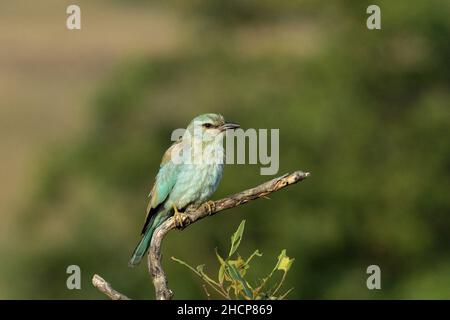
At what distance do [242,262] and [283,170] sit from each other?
43.8 feet

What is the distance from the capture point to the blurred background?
61.4 ft

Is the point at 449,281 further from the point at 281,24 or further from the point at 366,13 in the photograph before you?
the point at 281,24

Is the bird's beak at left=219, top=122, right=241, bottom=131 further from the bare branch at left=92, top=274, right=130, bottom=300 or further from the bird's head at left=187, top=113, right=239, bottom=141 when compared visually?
the bare branch at left=92, top=274, right=130, bottom=300

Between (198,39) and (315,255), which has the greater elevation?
(198,39)

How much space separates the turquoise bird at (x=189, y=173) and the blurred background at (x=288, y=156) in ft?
31.0

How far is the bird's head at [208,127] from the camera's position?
8.50 meters

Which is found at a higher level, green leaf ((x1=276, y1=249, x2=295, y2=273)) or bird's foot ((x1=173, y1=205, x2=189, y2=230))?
bird's foot ((x1=173, y1=205, x2=189, y2=230))

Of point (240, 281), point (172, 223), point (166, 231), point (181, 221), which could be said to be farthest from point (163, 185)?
point (240, 281)

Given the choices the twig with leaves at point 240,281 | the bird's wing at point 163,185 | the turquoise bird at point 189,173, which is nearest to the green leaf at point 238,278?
the twig with leaves at point 240,281

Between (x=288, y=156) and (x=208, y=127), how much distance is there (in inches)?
399

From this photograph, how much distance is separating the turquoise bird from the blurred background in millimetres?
9438

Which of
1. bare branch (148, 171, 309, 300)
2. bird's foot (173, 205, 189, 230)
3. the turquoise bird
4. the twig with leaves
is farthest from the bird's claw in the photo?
the twig with leaves

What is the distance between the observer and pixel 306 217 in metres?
19.3

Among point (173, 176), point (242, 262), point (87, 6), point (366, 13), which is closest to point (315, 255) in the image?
point (366, 13)
